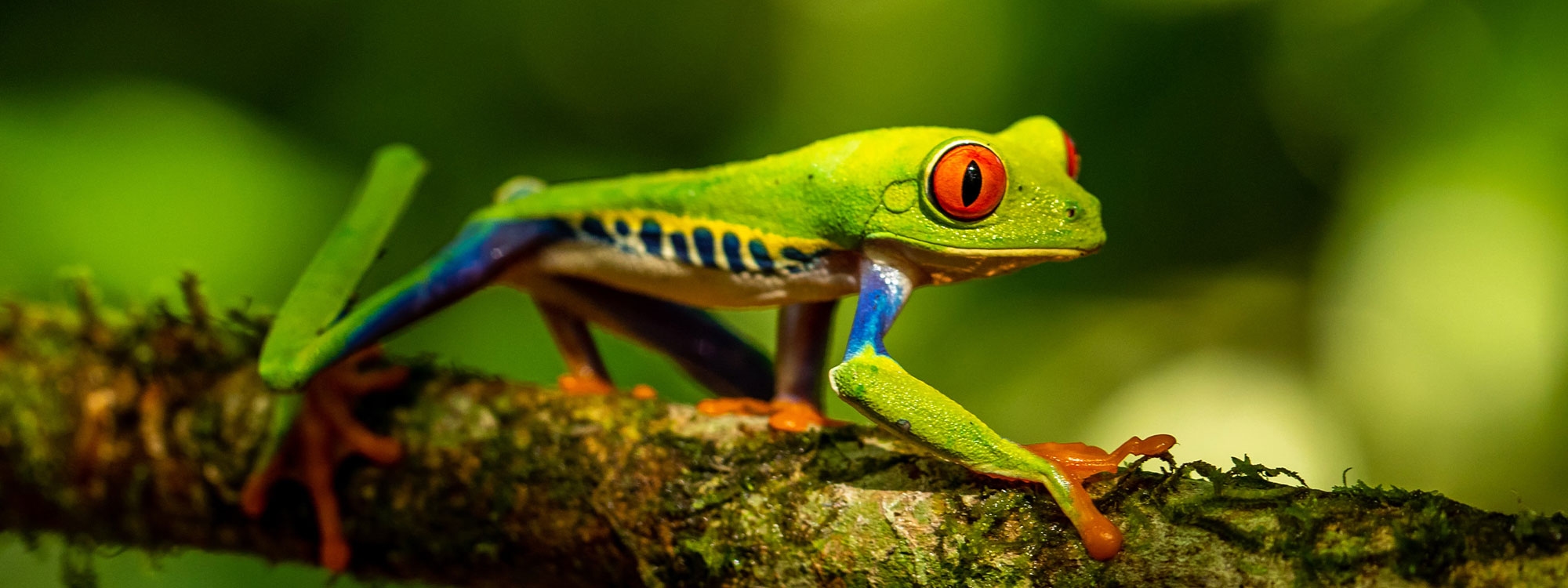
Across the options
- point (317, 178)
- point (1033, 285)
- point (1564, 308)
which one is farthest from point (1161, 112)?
point (317, 178)

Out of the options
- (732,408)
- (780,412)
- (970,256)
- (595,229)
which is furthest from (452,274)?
(970,256)

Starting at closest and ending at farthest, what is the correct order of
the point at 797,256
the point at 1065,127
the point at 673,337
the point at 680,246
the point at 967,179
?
the point at 967,179, the point at 797,256, the point at 680,246, the point at 673,337, the point at 1065,127

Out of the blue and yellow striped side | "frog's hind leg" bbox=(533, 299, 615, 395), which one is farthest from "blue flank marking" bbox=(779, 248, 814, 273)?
"frog's hind leg" bbox=(533, 299, 615, 395)

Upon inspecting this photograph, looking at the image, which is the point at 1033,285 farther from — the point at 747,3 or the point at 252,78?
the point at 252,78

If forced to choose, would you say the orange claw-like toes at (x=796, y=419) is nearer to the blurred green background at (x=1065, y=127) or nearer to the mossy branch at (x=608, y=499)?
the mossy branch at (x=608, y=499)

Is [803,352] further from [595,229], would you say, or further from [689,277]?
[595,229]

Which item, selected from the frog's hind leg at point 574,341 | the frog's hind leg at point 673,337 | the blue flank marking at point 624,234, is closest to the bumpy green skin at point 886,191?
the blue flank marking at point 624,234
